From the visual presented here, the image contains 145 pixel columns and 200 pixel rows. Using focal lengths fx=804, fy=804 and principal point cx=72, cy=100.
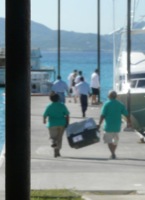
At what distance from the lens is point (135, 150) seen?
17625mm

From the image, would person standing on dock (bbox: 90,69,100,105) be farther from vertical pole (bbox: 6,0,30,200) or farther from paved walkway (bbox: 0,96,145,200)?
vertical pole (bbox: 6,0,30,200)

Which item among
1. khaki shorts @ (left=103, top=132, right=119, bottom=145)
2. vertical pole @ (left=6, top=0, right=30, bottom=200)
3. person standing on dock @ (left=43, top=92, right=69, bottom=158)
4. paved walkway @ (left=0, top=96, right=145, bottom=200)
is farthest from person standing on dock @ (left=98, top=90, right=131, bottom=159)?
vertical pole @ (left=6, top=0, right=30, bottom=200)

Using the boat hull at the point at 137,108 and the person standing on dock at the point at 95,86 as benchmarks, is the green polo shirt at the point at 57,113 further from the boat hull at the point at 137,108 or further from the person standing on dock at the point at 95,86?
the person standing on dock at the point at 95,86

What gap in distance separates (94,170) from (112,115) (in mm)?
2033

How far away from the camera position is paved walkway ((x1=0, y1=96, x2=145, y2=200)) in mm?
12305

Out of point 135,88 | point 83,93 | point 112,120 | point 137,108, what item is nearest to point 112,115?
point 112,120

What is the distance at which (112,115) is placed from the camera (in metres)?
16.3

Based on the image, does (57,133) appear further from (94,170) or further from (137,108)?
(137,108)

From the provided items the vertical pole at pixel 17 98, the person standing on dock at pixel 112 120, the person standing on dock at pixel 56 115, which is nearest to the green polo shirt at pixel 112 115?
the person standing on dock at pixel 112 120

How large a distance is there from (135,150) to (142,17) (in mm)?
21350

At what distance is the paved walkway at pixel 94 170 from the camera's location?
1230 cm

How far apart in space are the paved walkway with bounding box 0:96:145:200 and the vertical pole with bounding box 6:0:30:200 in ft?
19.8

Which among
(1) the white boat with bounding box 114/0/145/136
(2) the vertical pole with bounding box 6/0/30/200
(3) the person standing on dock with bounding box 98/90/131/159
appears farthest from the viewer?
(1) the white boat with bounding box 114/0/145/136

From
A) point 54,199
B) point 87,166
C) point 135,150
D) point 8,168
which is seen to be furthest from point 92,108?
point 8,168
